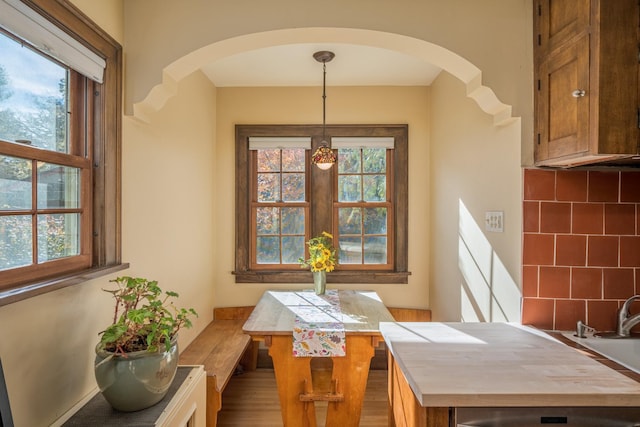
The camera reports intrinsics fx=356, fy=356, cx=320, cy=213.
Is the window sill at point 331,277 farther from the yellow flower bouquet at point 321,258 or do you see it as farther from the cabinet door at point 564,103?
the cabinet door at point 564,103

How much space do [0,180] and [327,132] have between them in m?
2.53

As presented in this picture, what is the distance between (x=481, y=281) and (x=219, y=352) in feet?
5.90

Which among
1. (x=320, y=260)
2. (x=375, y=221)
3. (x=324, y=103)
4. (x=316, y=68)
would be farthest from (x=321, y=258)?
(x=316, y=68)

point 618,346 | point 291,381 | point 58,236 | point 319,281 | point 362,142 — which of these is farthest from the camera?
point 362,142

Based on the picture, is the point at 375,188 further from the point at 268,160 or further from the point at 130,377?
the point at 130,377

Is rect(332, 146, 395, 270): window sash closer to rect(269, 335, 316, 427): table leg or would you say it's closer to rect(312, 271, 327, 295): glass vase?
rect(312, 271, 327, 295): glass vase

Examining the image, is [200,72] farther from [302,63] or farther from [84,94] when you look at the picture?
[84,94]

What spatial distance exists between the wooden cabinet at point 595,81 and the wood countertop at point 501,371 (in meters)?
0.78

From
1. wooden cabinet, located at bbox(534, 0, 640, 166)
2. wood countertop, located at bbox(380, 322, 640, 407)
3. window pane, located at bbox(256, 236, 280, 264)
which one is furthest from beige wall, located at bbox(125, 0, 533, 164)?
window pane, located at bbox(256, 236, 280, 264)

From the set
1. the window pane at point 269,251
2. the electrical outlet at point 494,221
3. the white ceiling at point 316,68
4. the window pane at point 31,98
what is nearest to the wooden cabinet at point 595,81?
the electrical outlet at point 494,221

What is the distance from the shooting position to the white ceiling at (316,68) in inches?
105

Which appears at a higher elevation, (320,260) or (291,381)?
(320,260)

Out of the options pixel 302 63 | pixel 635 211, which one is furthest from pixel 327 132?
pixel 635 211

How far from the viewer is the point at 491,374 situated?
1233 mm
